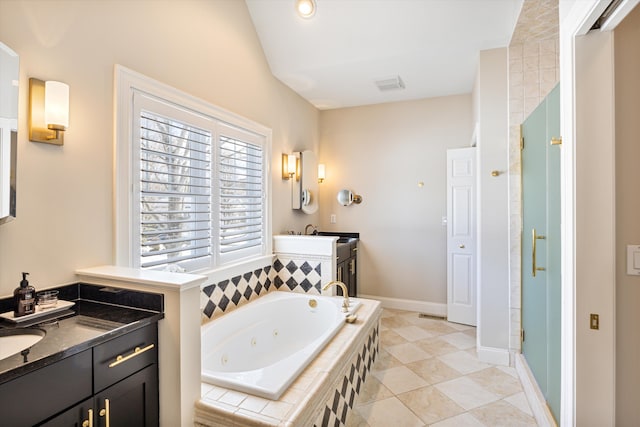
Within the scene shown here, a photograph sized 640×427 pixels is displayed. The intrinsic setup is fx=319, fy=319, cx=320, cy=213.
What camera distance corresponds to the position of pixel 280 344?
2.69m

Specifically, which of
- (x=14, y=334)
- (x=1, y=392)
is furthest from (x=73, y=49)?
(x=1, y=392)

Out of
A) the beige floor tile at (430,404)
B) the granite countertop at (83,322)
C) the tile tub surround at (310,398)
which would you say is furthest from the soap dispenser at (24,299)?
the beige floor tile at (430,404)

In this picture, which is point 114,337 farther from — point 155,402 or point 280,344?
point 280,344

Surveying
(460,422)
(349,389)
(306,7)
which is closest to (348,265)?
(349,389)

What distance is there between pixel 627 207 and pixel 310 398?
1.53 metres

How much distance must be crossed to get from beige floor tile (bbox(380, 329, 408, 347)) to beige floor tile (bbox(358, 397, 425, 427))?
0.93 metres

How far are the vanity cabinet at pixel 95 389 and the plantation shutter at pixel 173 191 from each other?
0.78m

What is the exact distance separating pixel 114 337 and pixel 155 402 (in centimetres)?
40

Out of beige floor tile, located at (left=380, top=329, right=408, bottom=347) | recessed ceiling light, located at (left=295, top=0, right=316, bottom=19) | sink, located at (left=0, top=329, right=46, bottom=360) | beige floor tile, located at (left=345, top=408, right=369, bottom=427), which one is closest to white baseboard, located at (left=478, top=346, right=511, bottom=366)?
beige floor tile, located at (left=380, top=329, right=408, bottom=347)

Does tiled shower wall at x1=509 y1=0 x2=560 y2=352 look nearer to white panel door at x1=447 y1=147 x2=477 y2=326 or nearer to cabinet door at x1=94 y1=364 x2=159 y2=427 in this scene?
white panel door at x1=447 y1=147 x2=477 y2=326

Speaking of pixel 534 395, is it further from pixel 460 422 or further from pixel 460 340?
pixel 460 340

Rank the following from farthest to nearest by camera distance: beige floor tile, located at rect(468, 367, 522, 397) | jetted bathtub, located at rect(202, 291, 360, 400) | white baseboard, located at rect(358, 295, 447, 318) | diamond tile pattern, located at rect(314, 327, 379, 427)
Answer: white baseboard, located at rect(358, 295, 447, 318) → beige floor tile, located at rect(468, 367, 522, 397) → diamond tile pattern, located at rect(314, 327, 379, 427) → jetted bathtub, located at rect(202, 291, 360, 400)

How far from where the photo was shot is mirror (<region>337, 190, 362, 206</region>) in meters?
4.32

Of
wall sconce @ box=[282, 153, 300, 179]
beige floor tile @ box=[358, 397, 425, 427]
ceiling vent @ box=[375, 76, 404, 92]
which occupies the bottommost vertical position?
beige floor tile @ box=[358, 397, 425, 427]
